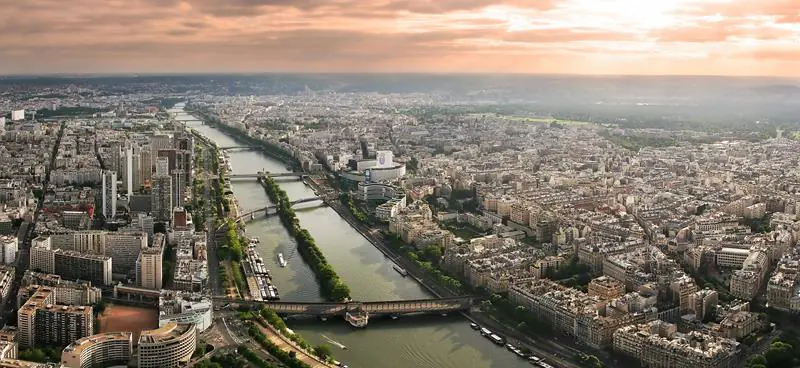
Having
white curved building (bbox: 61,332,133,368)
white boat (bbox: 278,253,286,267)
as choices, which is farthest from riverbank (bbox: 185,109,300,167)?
white curved building (bbox: 61,332,133,368)

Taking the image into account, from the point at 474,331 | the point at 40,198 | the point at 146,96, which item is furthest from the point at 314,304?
the point at 146,96

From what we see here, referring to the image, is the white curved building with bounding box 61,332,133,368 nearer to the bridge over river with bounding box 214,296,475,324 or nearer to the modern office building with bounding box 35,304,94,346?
the modern office building with bounding box 35,304,94,346

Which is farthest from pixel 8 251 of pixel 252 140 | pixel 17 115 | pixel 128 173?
pixel 17 115

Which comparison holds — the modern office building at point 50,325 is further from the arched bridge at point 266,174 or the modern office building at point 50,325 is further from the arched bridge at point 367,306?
the arched bridge at point 266,174

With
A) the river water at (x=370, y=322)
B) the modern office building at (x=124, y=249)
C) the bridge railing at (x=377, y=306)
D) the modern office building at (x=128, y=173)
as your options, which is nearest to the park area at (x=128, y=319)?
the bridge railing at (x=377, y=306)

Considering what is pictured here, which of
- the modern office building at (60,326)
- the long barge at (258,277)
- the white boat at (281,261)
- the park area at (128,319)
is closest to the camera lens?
the modern office building at (60,326)

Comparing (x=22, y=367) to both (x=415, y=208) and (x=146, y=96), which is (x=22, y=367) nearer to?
(x=415, y=208)
